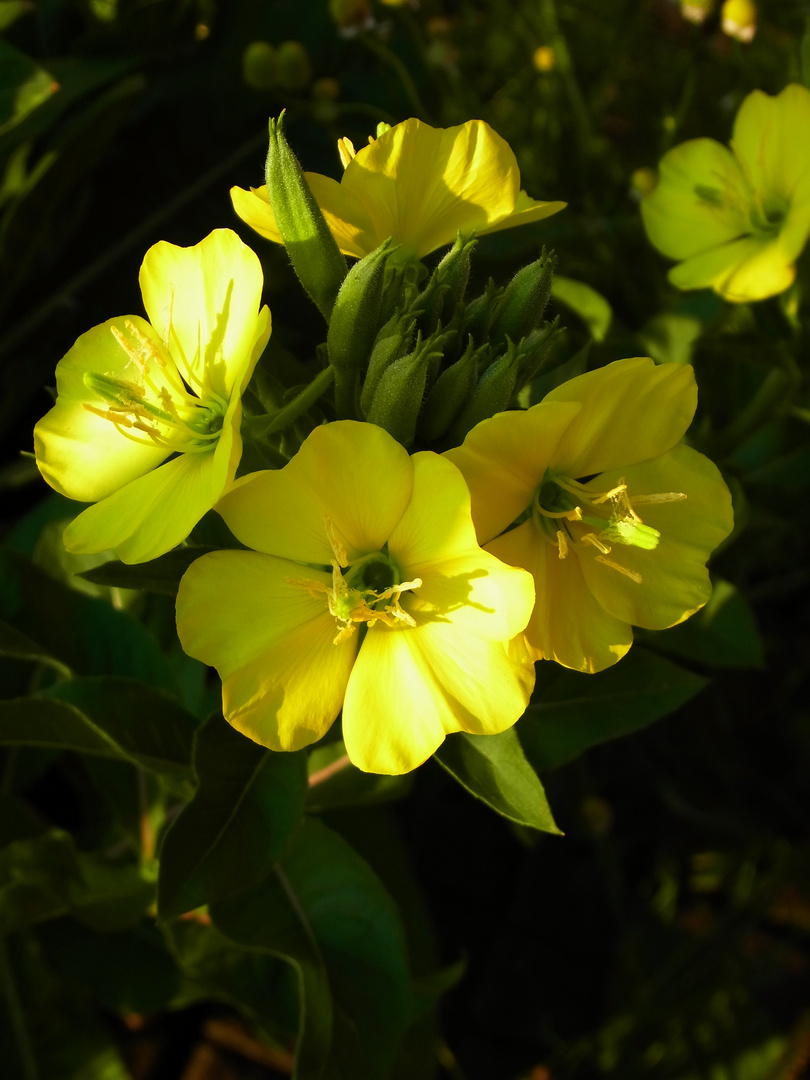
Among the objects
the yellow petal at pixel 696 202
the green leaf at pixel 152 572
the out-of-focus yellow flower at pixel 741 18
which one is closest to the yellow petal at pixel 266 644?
the green leaf at pixel 152 572

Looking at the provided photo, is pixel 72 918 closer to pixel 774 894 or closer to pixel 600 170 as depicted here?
pixel 774 894

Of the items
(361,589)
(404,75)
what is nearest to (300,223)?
(361,589)

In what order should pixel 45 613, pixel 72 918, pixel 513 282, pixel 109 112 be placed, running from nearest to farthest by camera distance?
pixel 513 282
pixel 45 613
pixel 72 918
pixel 109 112

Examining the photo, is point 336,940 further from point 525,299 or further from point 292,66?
point 292,66

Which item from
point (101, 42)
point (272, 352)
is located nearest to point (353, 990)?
point (272, 352)

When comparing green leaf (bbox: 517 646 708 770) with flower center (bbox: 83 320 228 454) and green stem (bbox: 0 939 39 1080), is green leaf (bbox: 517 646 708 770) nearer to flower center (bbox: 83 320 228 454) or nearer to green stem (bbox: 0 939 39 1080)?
flower center (bbox: 83 320 228 454)

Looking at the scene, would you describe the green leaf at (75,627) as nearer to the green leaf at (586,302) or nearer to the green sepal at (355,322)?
the green sepal at (355,322)

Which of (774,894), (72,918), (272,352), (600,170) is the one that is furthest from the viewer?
(600,170)
